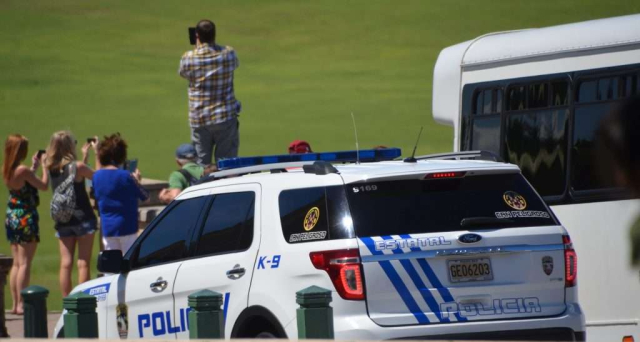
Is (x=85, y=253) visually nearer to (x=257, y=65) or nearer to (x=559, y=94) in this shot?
(x=559, y=94)

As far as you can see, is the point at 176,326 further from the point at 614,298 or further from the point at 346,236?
the point at 614,298

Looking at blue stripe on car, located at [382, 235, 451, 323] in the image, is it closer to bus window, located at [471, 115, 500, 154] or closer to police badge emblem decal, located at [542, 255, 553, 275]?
police badge emblem decal, located at [542, 255, 553, 275]

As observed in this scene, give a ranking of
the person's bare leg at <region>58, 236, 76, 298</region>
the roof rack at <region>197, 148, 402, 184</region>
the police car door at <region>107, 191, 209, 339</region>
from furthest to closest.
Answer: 1. the person's bare leg at <region>58, 236, 76, 298</region>
2. the police car door at <region>107, 191, 209, 339</region>
3. the roof rack at <region>197, 148, 402, 184</region>

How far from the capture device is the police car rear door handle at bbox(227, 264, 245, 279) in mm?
7820

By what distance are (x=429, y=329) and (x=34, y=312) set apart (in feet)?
7.81

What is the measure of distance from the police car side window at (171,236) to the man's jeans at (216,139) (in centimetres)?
546

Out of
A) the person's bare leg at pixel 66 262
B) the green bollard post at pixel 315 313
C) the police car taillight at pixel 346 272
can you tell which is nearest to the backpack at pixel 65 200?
the person's bare leg at pixel 66 262

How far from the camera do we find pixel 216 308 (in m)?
7.36

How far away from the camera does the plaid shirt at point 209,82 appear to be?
14078 millimetres

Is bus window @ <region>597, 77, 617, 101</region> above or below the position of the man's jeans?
above

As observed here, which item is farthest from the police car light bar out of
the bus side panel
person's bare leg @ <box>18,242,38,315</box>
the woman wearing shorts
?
person's bare leg @ <box>18,242,38,315</box>

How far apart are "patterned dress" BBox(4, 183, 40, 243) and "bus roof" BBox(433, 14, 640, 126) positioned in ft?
13.6

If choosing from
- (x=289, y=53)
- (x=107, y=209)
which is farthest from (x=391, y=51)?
(x=107, y=209)

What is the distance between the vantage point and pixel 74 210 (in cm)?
1291
